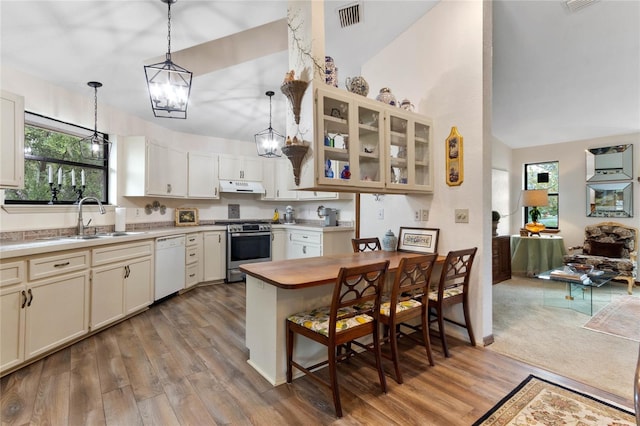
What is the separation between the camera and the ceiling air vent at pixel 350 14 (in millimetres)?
2713

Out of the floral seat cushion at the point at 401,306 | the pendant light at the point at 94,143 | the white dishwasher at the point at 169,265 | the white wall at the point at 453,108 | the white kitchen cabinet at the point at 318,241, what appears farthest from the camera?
the white kitchen cabinet at the point at 318,241

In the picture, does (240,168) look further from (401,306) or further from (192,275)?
(401,306)

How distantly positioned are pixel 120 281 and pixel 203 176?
231 centimetres

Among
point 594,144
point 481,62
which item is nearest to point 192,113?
point 481,62

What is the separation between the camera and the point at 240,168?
5414 millimetres

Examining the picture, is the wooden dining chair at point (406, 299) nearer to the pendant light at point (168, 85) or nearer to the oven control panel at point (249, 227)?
the pendant light at point (168, 85)

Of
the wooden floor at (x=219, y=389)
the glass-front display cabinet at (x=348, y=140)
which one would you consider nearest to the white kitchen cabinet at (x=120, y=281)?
the wooden floor at (x=219, y=389)

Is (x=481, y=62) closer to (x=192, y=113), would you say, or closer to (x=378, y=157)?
(x=378, y=157)

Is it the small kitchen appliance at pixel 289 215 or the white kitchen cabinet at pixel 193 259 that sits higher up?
the small kitchen appliance at pixel 289 215

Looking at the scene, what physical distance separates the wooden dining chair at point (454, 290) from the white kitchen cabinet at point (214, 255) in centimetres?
343

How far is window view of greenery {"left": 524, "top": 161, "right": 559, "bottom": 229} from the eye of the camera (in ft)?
18.6

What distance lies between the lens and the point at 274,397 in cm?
193

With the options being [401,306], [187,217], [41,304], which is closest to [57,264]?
[41,304]

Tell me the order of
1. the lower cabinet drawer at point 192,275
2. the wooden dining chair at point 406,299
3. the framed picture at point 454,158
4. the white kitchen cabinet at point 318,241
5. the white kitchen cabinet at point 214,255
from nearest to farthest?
the wooden dining chair at point 406,299
the framed picture at point 454,158
the lower cabinet drawer at point 192,275
the white kitchen cabinet at point 318,241
the white kitchen cabinet at point 214,255
